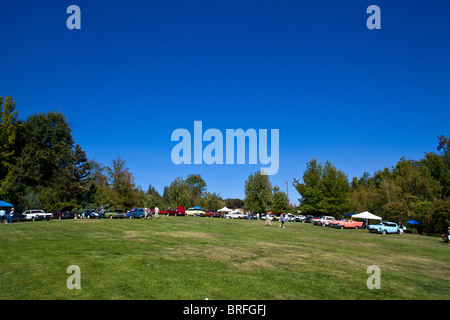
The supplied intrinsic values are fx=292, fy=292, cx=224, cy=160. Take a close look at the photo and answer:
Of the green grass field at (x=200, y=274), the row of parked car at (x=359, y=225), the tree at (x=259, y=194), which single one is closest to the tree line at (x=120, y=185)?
the tree at (x=259, y=194)

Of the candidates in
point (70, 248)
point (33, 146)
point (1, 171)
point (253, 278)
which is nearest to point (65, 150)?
point (33, 146)

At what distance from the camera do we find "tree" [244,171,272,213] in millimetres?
72812

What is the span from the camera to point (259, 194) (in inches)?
2881

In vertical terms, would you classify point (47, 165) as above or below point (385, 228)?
above

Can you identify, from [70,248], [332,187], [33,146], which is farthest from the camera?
[332,187]

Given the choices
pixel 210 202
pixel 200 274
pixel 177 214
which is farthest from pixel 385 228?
pixel 210 202

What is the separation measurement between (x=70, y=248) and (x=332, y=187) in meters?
57.6

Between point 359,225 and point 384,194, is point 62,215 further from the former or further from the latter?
point 384,194

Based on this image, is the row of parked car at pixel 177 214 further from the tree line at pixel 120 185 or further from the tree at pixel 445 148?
the tree at pixel 445 148

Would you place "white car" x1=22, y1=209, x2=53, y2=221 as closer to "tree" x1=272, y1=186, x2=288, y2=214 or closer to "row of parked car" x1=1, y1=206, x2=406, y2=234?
"row of parked car" x1=1, y1=206, x2=406, y2=234

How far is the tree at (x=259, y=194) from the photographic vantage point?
72812 mm

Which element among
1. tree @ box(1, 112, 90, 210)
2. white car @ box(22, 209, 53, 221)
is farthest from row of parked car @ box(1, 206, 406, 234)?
tree @ box(1, 112, 90, 210)
